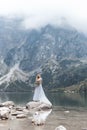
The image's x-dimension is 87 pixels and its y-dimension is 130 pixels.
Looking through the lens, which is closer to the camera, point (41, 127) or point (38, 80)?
point (41, 127)

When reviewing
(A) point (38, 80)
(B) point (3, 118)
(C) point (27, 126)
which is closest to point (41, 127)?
(C) point (27, 126)

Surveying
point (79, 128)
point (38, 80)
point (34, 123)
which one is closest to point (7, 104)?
point (38, 80)

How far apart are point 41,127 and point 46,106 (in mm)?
34890

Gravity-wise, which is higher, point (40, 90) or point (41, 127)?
point (40, 90)

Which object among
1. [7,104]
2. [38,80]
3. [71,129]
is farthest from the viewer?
[7,104]

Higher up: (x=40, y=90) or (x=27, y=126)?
(x=40, y=90)

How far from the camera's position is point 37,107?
248 ft

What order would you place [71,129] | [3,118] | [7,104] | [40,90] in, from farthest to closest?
[7,104], [40,90], [3,118], [71,129]

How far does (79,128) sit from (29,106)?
127 feet

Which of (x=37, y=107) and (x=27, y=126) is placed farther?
(x=37, y=107)

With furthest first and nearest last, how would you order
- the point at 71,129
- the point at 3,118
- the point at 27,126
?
the point at 3,118, the point at 27,126, the point at 71,129

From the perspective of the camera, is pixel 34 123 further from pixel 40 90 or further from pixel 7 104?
pixel 7 104

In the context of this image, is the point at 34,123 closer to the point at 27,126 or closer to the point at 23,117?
the point at 27,126

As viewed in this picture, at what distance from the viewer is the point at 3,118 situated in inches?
2191
